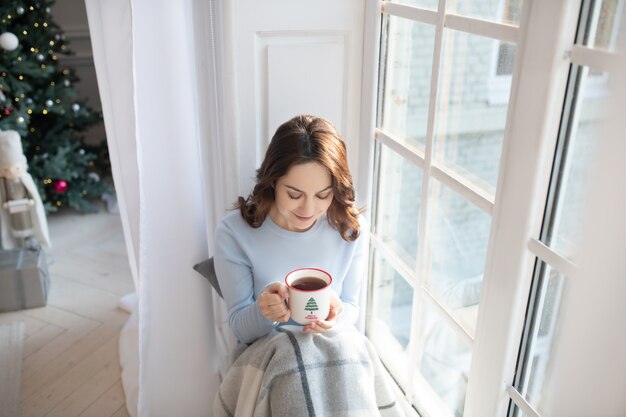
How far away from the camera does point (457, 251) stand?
238 centimetres

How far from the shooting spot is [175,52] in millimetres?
1625

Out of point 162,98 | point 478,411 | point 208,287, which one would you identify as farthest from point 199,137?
point 478,411

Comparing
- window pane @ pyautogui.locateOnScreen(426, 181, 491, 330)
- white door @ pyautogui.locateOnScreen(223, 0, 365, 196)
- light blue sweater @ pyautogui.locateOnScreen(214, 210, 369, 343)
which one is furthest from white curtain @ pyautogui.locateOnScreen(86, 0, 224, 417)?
window pane @ pyautogui.locateOnScreen(426, 181, 491, 330)

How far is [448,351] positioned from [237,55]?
1.21 m

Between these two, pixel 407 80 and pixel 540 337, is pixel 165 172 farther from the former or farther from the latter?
pixel 540 337

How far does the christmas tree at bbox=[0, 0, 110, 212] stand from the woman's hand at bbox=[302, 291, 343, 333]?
7.54ft

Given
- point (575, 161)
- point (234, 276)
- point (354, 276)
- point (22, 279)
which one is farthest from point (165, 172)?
point (22, 279)

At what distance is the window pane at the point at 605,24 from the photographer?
0.92 meters

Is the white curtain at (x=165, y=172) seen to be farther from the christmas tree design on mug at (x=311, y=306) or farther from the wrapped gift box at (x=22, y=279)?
the wrapped gift box at (x=22, y=279)

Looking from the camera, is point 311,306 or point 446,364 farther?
point 446,364

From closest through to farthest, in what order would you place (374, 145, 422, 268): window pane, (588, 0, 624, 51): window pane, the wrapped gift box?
(588, 0, 624, 51): window pane → (374, 145, 422, 268): window pane → the wrapped gift box

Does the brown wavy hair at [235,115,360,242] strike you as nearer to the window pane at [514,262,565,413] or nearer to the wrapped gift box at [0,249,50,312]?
the window pane at [514,262,565,413]

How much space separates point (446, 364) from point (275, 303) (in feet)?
3.44

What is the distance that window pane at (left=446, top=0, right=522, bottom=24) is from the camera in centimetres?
115
